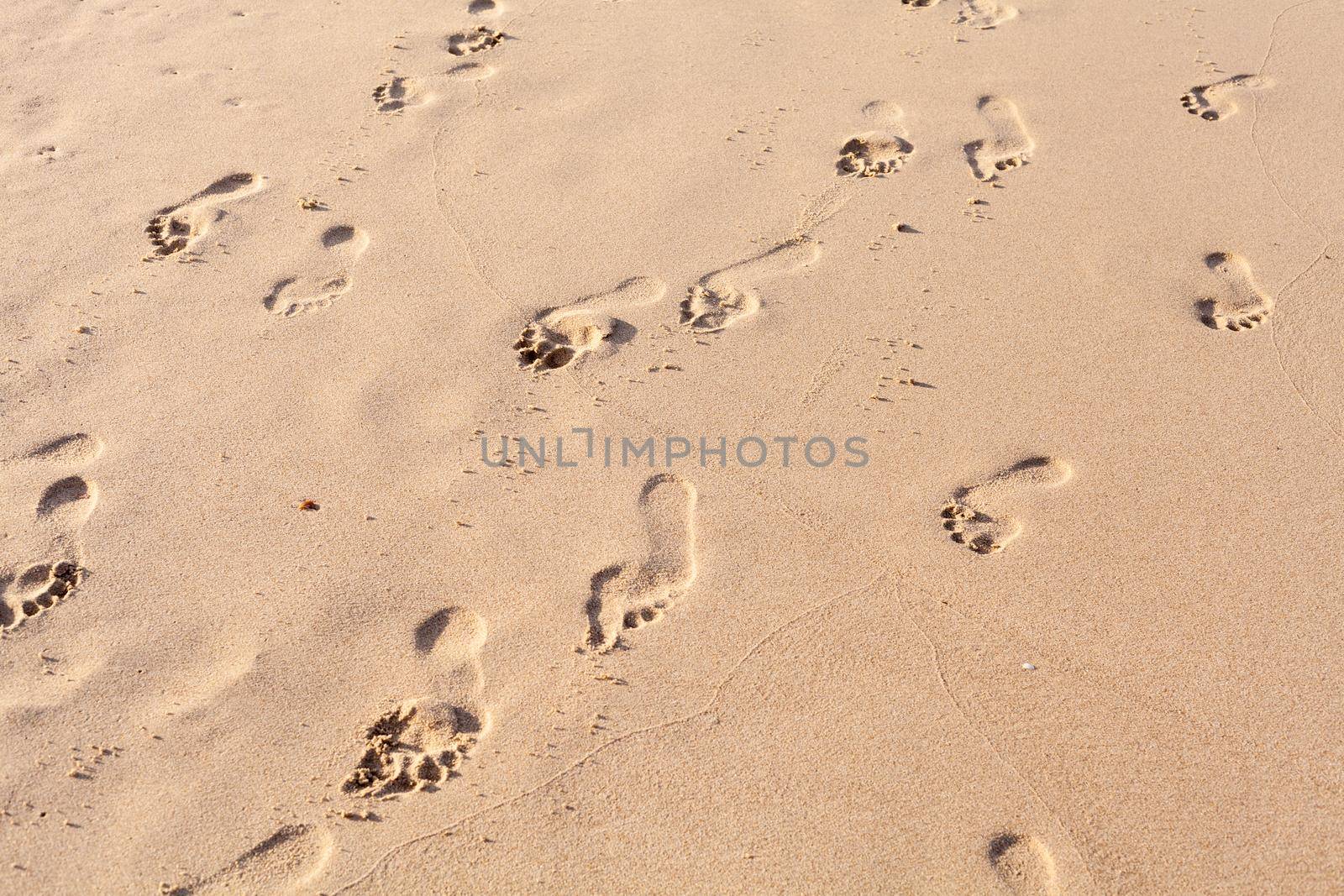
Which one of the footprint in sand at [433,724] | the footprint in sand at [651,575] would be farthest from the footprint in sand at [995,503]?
the footprint in sand at [433,724]

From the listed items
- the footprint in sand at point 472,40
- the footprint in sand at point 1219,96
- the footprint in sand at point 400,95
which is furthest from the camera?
the footprint in sand at point 472,40

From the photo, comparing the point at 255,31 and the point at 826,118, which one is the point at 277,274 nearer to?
the point at 255,31

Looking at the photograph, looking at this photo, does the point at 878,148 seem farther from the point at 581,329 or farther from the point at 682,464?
the point at 682,464

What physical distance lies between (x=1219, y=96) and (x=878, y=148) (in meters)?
1.27

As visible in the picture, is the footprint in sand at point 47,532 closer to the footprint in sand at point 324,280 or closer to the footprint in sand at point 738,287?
the footprint in sand at point 324,280

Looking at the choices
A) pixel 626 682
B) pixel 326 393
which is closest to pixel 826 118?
pixel 326 393

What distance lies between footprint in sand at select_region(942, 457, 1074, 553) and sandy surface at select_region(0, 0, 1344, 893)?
0.01 meters

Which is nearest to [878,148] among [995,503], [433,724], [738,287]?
[738,287]

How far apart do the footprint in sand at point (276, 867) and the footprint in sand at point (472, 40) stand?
291 centimetres

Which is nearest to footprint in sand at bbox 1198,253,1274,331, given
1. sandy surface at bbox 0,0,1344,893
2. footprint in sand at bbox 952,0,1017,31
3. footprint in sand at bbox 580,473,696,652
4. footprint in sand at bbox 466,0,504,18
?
sandy surface at bbox 0,0,1344,893

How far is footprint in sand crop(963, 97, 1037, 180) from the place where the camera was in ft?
10.8

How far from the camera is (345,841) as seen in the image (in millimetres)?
1976

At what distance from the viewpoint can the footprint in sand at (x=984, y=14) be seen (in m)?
3.90

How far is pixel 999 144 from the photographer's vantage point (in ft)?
11.1
